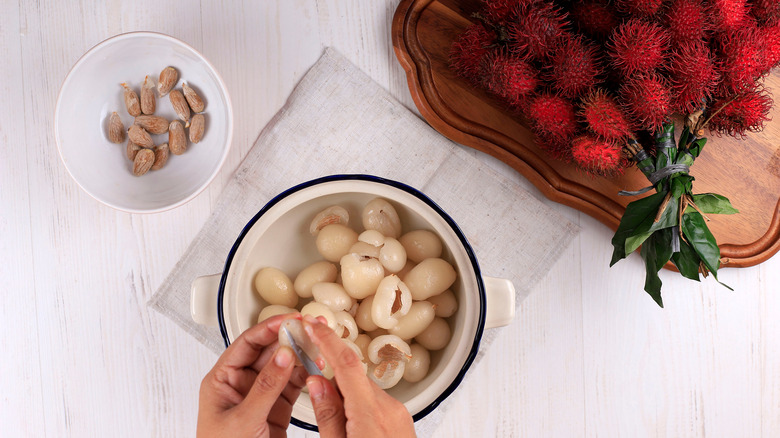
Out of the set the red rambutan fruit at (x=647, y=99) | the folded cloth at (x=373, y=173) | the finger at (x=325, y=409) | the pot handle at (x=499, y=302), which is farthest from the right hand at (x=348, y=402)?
the red rambutan fruit at (x=647, y=99)

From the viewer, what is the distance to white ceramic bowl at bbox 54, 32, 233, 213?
0.66m

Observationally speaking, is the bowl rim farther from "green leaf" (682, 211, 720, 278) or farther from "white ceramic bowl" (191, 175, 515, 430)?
"green leaf" (682, 211, 720, 278)

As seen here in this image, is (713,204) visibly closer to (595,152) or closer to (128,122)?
(595,152)

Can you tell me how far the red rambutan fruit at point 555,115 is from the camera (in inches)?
22.5

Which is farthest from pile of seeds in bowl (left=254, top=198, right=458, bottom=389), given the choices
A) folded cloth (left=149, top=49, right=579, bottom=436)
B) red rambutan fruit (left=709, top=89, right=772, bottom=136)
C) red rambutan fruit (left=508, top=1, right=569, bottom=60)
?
red rambutan fruit (left=709, top=89, right=772, bottom=136)

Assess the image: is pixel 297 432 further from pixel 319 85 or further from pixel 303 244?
pixel 319 85

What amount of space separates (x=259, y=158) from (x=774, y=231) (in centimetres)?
63

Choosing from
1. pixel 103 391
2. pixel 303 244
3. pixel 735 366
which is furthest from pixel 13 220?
pixel 735 366

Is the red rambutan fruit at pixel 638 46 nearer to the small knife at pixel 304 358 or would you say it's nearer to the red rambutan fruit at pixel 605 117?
the red rambutan fruit at pixel 605 117

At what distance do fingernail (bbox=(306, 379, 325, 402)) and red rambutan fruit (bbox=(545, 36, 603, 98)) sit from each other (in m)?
0.38

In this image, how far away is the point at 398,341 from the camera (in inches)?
20.7

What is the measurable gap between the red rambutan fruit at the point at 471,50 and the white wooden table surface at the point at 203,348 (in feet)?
0.27

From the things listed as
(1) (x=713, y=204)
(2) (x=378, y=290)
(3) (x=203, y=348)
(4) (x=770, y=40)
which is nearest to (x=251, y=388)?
(2) (x=378, y=290)

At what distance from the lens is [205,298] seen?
535 mm
